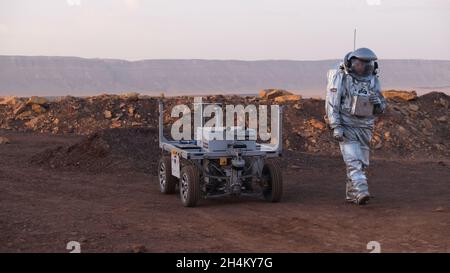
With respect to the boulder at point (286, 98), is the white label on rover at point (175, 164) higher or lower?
lower

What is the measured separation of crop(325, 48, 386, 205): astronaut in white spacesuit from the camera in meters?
11.2

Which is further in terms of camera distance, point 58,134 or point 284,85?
point 284,85

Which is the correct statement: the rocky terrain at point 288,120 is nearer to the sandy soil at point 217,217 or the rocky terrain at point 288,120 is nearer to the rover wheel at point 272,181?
the sandy soil at point 217,217

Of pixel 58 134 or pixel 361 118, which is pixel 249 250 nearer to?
pixel 361 118

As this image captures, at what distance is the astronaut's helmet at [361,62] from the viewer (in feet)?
36.5

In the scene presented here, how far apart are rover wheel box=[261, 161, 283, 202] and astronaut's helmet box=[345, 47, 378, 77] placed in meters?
2.04

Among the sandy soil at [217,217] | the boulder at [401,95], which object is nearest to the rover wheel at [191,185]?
the sandy soil at [217,217]

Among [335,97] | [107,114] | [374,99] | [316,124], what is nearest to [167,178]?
[335,97]

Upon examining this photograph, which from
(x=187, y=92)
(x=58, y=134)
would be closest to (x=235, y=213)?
(x=58, y=134)

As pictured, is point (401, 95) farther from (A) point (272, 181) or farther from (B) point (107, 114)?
(A) point (272, 181)

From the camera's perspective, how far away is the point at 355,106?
11172 mm

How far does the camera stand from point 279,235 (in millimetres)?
8992
